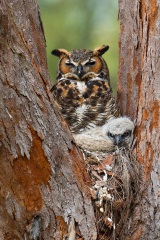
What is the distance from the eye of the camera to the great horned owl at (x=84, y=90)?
3.62 m

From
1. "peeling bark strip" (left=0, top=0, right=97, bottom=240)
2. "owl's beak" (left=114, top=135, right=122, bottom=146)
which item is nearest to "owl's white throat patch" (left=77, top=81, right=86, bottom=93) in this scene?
"owl's beak" (left=114, top=135, right=122, bottom=146)

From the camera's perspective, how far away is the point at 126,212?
2.88 m

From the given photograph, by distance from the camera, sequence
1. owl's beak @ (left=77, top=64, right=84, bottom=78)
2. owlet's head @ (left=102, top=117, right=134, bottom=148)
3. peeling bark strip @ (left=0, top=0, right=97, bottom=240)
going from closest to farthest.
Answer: peeling bark strip @ (left=0, top=0, right=97, bottom=240) → owlet's head @ (left=102, top=117, right=134, bottom=148) → owl's beak @ (left=77, top=64, right=84, bottom=78)

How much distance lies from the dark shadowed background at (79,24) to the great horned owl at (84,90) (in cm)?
239

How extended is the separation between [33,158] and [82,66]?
157 cm

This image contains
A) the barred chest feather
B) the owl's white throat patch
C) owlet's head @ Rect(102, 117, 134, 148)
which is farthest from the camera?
the owl's white throat patch

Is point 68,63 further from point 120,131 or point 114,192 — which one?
point 114,192

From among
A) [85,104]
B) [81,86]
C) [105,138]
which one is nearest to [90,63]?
[81,86]

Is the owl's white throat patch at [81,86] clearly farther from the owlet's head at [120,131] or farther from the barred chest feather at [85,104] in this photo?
the owlet's head at [120,131]

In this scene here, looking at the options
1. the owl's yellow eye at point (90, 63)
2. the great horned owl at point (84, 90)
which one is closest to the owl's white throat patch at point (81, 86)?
the great horned owl at point (84, 90)

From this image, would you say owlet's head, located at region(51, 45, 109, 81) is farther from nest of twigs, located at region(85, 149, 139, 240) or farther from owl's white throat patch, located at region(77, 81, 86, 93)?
nest of twigs, located at region(85, 149, 139, 240)

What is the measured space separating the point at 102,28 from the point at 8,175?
4.78 metres

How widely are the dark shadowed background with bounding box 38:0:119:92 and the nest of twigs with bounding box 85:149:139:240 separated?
334 cm

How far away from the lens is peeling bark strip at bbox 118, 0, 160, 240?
2824mm
